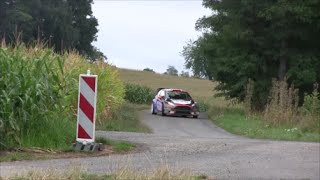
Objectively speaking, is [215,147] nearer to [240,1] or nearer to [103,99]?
[103,99]

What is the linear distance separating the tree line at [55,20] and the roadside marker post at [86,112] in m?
58.1

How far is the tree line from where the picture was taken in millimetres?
76438

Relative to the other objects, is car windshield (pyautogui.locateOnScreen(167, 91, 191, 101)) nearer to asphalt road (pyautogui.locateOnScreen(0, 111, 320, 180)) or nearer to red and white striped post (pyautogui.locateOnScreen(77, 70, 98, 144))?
asphalt road (pyautogui.locateOnScreen(0, 111, 320, 180))

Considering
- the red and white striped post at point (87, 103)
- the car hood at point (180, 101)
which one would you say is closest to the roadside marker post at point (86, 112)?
the red and white striped post at point (87, 103)

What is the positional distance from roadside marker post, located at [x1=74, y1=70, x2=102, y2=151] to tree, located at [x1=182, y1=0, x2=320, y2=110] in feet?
73.3

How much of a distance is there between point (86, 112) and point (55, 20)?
76.2 m

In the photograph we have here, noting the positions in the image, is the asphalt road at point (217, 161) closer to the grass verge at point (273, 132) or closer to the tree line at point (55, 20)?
the grass verge at point (273, 132)

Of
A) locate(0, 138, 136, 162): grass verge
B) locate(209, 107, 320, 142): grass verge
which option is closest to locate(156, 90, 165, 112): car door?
locate(209, 107, 320, 142): grass verge

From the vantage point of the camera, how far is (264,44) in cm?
3503

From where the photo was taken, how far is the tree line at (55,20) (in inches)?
3009

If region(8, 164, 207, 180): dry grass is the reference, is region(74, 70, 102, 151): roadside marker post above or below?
above

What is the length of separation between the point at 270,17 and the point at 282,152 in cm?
2155

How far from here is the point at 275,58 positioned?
1382 inches

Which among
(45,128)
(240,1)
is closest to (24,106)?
(45,128)
